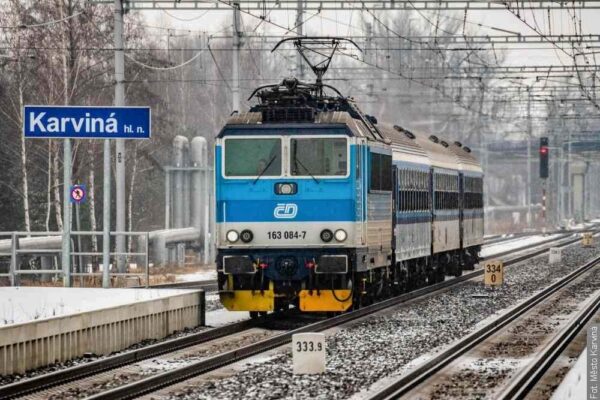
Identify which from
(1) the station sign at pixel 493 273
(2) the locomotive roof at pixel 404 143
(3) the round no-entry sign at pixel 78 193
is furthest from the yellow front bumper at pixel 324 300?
(3) the round no-entry sign at pixel 78 193

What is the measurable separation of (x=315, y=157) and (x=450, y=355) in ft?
17.0

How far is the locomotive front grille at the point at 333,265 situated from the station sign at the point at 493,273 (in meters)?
9.80

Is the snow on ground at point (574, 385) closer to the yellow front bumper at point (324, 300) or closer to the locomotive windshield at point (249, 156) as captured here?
the yellow front bumper at point (324, 300)

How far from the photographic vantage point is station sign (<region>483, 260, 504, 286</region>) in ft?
95.1

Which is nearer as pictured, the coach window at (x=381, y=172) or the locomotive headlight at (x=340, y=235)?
the locomotive headlight at (x=340, y=235)

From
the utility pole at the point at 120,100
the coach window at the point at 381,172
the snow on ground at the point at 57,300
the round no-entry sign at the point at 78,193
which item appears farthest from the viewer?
the round no-entry sign at the point at 78,193

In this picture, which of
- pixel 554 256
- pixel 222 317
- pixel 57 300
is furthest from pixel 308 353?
pixel 554 256

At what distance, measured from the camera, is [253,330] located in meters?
19.6

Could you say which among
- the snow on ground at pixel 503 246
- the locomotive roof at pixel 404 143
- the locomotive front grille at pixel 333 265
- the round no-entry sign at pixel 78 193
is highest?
the locomotive roof at pixel 404 143

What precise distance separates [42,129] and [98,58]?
83.0ft

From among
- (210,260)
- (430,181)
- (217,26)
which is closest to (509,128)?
(217,26)

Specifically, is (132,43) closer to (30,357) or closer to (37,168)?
(37,168)

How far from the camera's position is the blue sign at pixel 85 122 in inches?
848

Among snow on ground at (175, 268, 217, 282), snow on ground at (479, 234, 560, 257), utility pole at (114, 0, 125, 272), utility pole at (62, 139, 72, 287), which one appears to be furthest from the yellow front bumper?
snow on ground at (479, 234, 560, 257)
